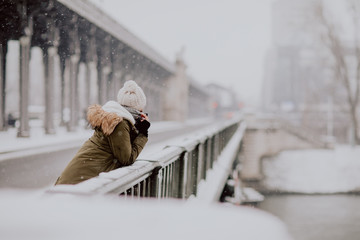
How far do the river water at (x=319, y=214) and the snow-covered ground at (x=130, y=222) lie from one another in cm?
2090

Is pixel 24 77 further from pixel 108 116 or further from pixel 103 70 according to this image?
pixel 108 116

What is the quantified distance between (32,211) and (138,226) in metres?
0.36

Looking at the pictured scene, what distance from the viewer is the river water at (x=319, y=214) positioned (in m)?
23.2

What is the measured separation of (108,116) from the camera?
3008 mm

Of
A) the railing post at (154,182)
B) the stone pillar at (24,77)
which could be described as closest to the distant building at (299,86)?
the stone pillar at (24,77)

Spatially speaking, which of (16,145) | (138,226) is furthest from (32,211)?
(16,145)

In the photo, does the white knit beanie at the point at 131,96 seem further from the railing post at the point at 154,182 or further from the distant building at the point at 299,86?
the distant building at the point at 299,86

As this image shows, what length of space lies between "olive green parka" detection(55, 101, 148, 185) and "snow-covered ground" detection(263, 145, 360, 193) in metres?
31.1

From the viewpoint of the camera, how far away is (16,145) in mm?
12367

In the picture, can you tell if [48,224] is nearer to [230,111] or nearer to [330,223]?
[330,223]

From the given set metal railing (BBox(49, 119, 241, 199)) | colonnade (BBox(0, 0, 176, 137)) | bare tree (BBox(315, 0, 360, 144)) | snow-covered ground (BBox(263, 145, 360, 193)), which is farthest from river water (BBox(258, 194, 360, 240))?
metal railing (BBox(49, 119, 241, 199))

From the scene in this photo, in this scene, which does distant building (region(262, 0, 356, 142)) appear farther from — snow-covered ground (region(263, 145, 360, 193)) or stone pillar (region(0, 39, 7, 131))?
stone pillar (region(0, 39, 7, 131))

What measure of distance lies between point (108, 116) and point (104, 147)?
279mm

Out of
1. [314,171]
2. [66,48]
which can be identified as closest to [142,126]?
[66,48]
